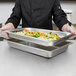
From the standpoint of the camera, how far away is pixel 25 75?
73 cm

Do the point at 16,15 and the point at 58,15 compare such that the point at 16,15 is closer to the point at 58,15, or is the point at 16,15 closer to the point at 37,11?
the point at 37,11

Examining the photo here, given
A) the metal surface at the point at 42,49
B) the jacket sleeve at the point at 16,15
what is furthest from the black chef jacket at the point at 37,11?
the metal surface at the point at 42,49

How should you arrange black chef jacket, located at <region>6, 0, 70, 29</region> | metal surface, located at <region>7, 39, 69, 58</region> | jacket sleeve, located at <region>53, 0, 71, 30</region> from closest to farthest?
metal surface, located at <region>7, 39, 69, 58</region>
jacket sleeve, located at <region>53, 0, 71, 30</region>
black chef jacket, located at <region>6, 0, 70, 29</region>

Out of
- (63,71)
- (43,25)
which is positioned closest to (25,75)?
(63,71)

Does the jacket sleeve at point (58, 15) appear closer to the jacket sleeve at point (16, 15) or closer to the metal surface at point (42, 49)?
the jacket sleeve at point (16, 15)

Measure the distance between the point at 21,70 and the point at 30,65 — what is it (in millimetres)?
77

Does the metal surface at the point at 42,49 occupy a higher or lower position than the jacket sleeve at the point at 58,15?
lower

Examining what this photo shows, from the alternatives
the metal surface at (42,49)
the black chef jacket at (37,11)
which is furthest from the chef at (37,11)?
the metal surface at (42,49)

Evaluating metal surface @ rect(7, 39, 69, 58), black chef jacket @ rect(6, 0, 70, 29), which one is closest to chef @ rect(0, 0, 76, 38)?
black chef jacket @ rect(6, 0, 70, 29)

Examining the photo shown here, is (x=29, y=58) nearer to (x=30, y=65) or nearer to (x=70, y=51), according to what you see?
(x=30, y=65)

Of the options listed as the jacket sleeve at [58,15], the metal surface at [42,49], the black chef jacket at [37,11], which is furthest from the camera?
the black chef jacket at [37,11]

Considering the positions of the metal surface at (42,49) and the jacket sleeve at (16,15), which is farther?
the jacket sleeve at (16,15)

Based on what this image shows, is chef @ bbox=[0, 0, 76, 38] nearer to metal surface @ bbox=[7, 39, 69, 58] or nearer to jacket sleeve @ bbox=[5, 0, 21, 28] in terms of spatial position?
jacket sleeve @ bbox=[5, 0, 21, 28]

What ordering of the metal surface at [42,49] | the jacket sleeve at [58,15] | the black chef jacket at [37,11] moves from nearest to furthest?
the metal surface at [42,49] → the jacket sleeve at [58,15] → the black chef jacket at [37,11]
